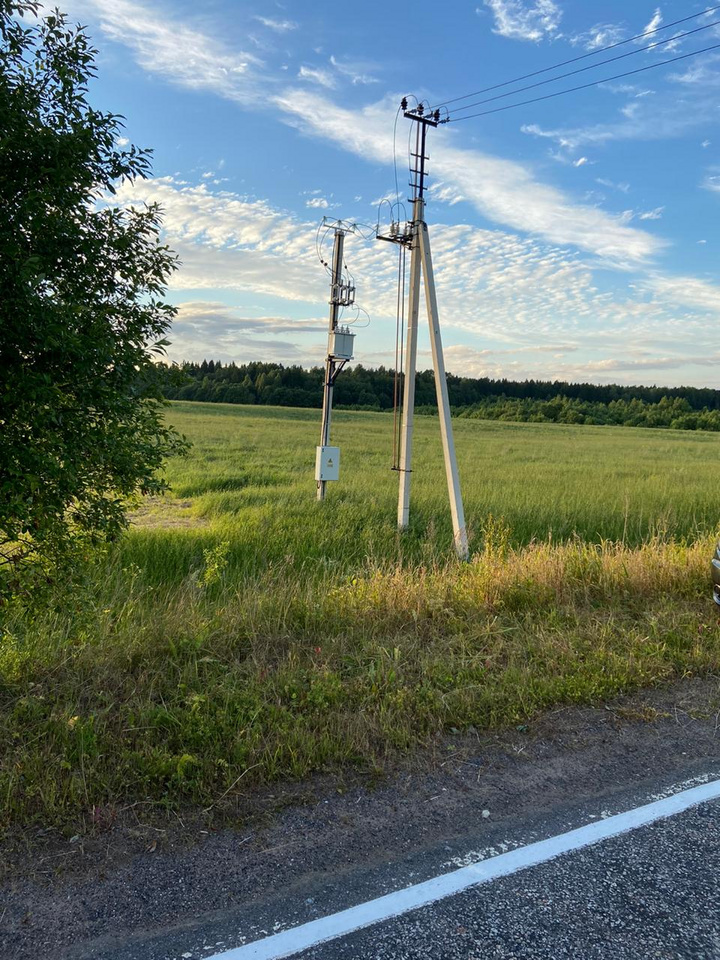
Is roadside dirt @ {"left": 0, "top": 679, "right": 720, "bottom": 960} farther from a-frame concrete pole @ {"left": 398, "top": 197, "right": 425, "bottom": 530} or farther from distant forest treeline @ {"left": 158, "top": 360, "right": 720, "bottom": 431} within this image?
distant forest treeline @ {"left": 158, "top": 360, "right": 720, "bottom": 431}

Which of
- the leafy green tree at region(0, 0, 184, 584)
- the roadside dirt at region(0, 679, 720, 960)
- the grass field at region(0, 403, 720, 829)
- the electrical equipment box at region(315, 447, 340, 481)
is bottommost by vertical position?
the roadside dirt at region(0, 679, 720, 960)

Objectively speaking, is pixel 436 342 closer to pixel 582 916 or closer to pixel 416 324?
pixel 416 324

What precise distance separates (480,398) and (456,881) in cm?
8408

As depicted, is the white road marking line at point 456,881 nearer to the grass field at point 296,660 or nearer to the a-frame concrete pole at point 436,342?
the grass field at point 296,660

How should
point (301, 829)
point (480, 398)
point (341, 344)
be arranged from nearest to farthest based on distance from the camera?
1. point (301, 829)
2. point (341, 344)
3. point (480, 398)

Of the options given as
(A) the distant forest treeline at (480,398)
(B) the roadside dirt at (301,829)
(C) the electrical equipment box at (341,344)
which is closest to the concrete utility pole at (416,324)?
(C) the electrical equipment box at (341,344)

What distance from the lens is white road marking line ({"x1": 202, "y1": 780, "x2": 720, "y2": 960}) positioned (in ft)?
7.88

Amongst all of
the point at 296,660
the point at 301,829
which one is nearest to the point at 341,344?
the point at 296,660

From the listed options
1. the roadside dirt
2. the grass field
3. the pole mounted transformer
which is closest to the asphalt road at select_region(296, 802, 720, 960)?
the roadside dirt

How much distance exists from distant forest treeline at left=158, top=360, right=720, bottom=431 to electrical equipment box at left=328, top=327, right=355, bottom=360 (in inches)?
1947

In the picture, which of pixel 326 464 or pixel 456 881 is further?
pixel 326 464

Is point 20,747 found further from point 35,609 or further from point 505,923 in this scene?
point 505,923

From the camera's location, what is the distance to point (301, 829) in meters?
3.06

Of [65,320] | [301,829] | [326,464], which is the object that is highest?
[65,320]
